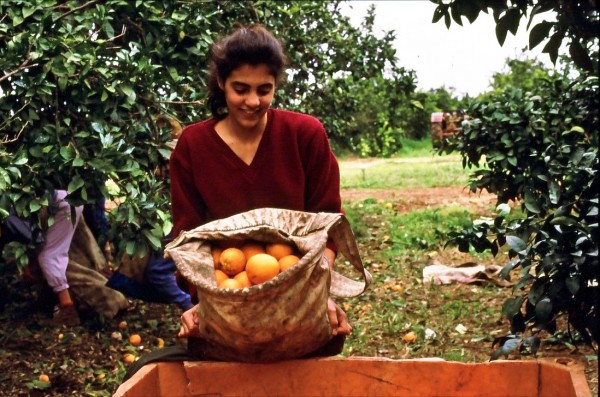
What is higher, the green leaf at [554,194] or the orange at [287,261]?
the green leaf at [554,194]

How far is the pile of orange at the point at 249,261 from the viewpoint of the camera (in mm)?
2148

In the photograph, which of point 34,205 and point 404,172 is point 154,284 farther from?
point 404,172

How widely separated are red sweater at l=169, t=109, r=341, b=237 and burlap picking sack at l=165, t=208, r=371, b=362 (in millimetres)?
283

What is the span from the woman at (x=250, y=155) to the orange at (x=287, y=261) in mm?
399

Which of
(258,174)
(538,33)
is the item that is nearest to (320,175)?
(258,174)

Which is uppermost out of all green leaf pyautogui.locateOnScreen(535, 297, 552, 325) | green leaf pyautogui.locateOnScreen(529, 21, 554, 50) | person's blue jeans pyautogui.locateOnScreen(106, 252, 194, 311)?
green leaf pyautogui.locateOnScreen(529, 21, 554, 50)

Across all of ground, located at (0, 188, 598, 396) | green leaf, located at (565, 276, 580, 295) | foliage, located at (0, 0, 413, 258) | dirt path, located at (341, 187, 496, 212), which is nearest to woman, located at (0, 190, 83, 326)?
ground, located at (0, 188, 598, 396)

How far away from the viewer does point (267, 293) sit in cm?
202

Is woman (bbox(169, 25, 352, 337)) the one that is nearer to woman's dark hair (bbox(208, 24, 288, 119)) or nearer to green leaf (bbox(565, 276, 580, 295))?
woman's dark hair (bbox(208, 24, 288, 119))

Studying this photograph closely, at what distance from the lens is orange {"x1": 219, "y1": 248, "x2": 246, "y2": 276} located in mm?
2234

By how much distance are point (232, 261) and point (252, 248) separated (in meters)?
0.08

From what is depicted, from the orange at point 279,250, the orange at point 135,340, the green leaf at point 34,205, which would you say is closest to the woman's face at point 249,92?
the orange at point 279,250

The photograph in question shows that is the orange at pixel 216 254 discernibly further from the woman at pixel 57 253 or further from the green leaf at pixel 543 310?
the woman at pixel 57 253

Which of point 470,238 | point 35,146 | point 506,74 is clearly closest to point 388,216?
point 470,238
